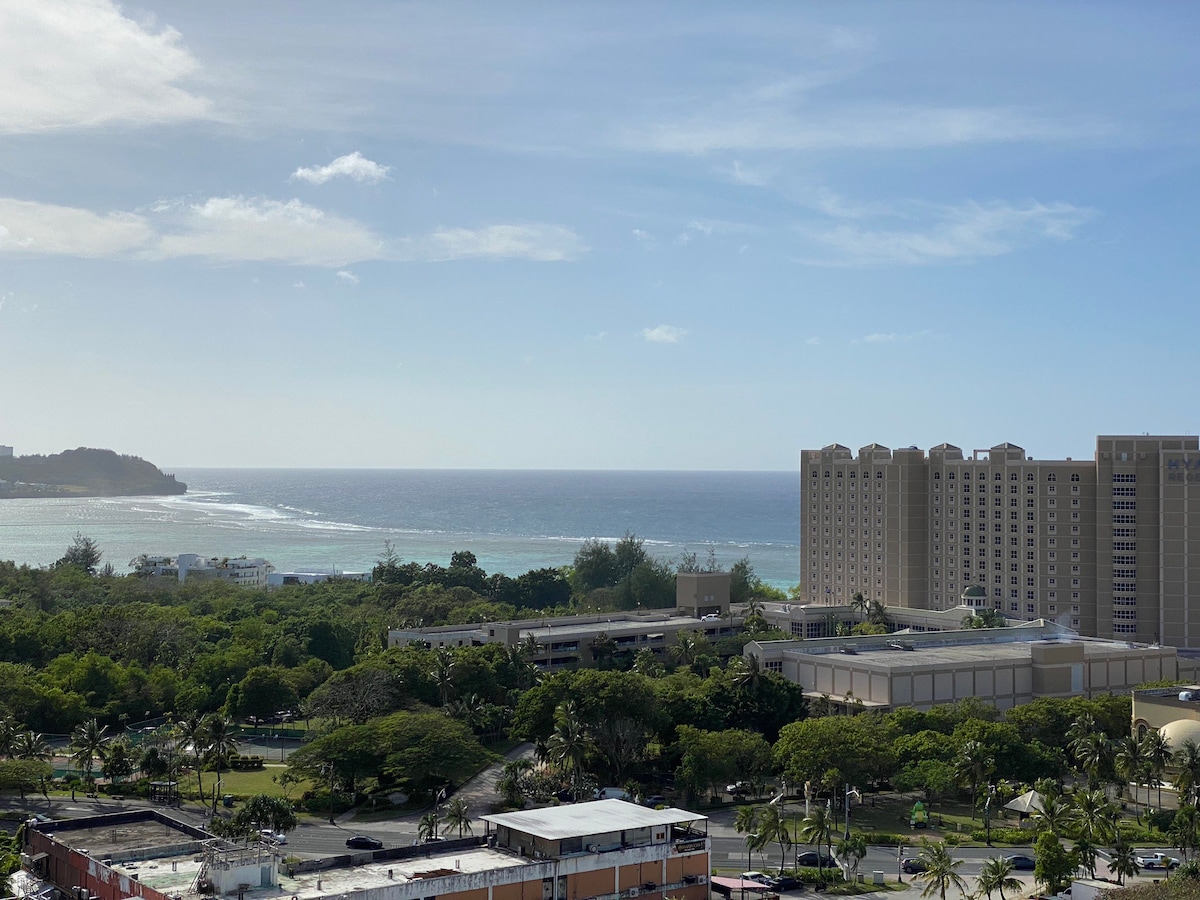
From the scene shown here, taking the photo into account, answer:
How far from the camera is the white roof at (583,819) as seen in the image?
41969mm

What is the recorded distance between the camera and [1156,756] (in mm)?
62625

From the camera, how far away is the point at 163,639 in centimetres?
9469

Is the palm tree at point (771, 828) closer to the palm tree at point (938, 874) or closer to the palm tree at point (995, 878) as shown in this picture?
the palm tree at point (938, 874)

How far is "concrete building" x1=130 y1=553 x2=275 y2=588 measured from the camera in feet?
552

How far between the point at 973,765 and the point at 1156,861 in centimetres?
945

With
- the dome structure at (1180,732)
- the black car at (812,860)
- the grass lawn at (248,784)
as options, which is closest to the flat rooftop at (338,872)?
the black car at (812,860)

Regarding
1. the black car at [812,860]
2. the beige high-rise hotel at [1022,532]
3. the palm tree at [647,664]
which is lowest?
the black car at [812,860]

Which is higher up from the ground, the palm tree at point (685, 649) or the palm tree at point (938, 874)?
the palm tree at point (685, 649)

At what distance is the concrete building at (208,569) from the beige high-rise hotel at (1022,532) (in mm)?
80091

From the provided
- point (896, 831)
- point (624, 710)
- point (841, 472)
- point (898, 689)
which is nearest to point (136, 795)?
point (624, 710)

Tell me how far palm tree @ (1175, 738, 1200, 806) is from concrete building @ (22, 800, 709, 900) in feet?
89.8

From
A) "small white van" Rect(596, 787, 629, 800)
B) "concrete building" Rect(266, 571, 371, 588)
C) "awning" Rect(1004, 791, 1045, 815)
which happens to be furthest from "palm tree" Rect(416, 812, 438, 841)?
"concrete building" Rect(266, 571, 371, 588)

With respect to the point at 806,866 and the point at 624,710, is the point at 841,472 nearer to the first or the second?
the point at 624,710

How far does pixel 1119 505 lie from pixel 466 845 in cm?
8672
